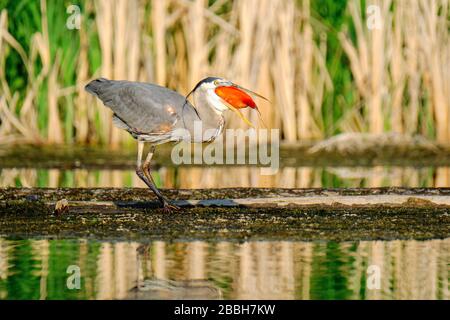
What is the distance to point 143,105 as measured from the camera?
8.49 meters

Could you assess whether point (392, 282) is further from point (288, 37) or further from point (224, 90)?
point (288, 37)

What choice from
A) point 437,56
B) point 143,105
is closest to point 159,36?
point 437,56

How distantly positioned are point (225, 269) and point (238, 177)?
5.32 meters

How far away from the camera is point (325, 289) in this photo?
5453 millimetres

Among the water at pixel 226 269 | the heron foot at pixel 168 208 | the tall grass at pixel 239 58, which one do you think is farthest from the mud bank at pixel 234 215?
the tall grass at pixel 239 58

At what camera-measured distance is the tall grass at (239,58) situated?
42.3 ft

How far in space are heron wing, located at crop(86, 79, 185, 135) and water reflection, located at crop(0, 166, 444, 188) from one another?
1606 millimetres

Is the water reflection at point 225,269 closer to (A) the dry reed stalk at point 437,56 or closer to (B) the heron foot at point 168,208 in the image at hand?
(B) the heron foot at point 168,208

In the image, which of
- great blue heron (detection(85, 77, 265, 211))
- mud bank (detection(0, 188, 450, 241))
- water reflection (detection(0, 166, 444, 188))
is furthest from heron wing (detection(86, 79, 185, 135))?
water reflection (detection(0, 166, 444, 188))

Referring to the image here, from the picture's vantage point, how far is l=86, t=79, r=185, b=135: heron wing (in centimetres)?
840

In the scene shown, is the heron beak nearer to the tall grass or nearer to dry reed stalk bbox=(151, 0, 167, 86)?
the tall grass

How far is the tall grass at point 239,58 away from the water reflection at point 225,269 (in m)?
6.24

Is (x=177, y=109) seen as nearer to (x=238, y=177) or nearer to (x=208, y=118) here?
(x=208, y=118)
